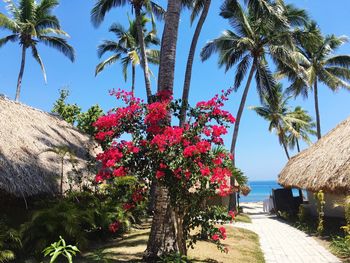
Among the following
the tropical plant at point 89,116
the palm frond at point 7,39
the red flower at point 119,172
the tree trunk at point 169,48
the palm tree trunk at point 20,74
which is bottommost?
the red flower at point 119,172

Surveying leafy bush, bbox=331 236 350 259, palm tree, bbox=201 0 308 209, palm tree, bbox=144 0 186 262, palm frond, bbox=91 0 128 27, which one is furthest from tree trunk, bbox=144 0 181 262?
palm tree, bbox=201 0 308 209

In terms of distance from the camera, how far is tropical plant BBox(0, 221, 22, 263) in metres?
6.66

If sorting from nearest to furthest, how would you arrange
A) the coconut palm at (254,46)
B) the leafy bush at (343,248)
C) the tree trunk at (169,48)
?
the tree trunk at (169,48)
the leafy bush at (343,248)
the coconut palm at (254,46)

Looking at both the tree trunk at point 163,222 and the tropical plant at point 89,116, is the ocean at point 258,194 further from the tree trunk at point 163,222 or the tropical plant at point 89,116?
the tree trunk at point 163,222

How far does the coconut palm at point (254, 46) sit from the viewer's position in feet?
60.7

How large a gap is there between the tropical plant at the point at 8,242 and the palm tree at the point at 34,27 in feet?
54.7

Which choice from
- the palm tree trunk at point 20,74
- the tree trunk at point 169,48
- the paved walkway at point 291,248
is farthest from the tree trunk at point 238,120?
the palm tree trunk at point 20,74

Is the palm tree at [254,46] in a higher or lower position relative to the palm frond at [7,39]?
lower

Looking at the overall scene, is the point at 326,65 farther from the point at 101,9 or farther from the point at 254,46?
the point at 101,9

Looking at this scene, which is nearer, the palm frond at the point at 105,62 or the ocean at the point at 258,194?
the palm frond at the point at 105,62

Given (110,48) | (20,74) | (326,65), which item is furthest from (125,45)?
(326,65)

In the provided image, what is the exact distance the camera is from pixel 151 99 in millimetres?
7004

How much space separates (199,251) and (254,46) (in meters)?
13.9

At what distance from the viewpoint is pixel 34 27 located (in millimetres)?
23203
